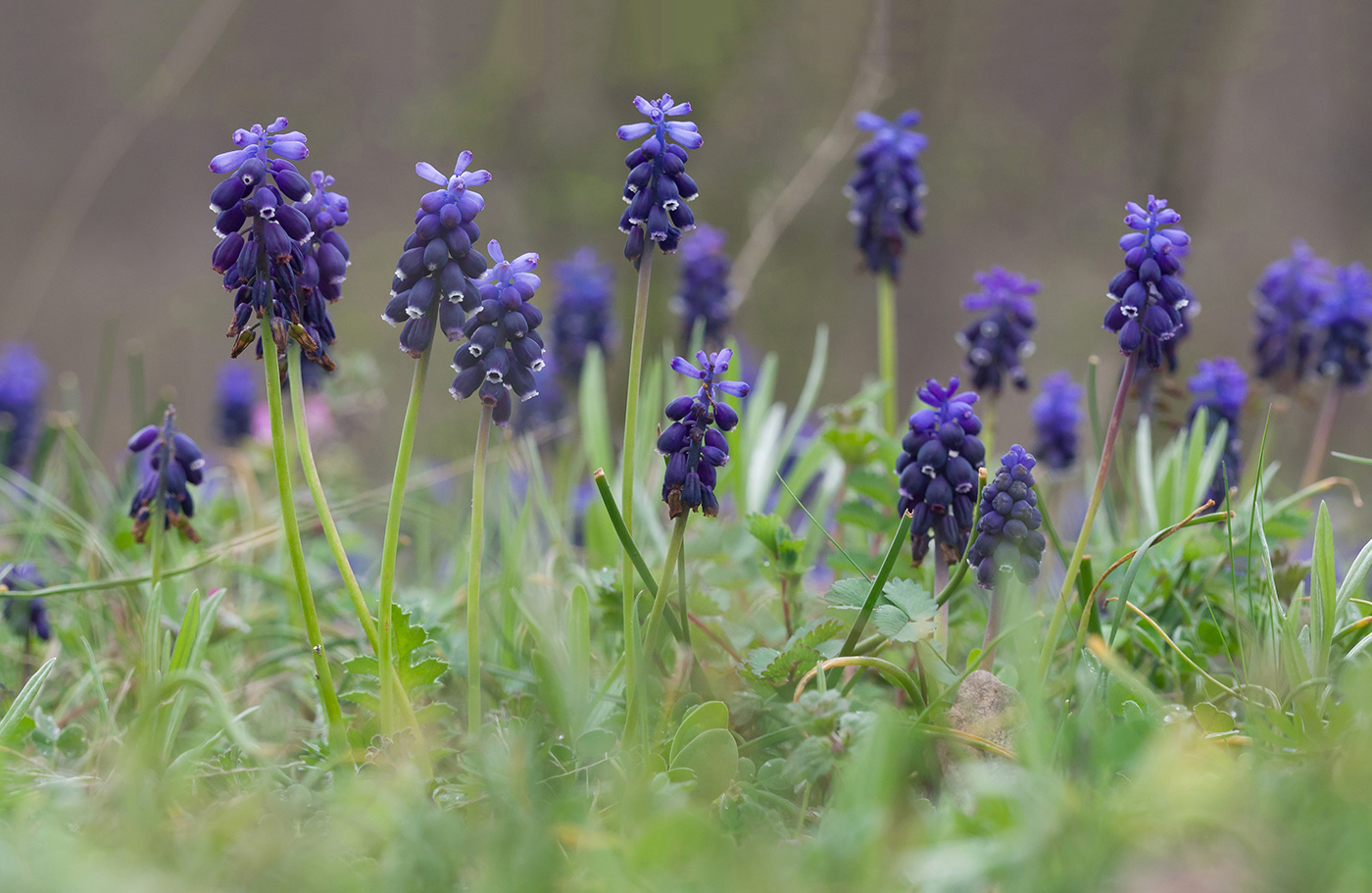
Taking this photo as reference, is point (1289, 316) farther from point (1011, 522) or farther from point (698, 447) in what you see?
A: point (698, 447)

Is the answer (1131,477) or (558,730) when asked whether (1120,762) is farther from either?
(1131,477)

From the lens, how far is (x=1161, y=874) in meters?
1.12

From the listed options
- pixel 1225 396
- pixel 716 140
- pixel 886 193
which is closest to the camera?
pixel 1225 396

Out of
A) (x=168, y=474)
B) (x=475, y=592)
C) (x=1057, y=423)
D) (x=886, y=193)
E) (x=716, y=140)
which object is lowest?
(x=475, y=592)

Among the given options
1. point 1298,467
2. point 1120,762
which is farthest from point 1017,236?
point 1120,762

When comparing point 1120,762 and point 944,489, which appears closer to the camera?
point 1120,762

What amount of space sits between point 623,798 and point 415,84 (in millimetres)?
8235

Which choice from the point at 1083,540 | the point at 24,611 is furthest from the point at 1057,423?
the point at 24,611

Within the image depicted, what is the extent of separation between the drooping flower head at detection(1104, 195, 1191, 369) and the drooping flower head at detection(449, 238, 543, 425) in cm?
114

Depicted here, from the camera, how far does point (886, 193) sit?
3.55 meters

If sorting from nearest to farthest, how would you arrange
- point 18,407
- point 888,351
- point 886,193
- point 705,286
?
point 888,351
point 886,193
point 705,286
point 18,407

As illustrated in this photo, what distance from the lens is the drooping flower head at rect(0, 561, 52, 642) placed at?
106 inches

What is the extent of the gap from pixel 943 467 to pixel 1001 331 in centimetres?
126

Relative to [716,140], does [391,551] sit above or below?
below
